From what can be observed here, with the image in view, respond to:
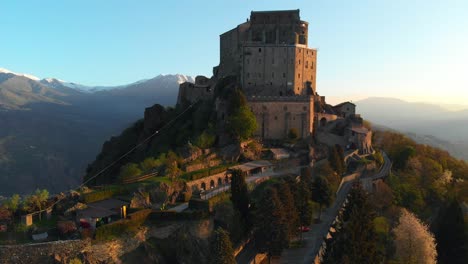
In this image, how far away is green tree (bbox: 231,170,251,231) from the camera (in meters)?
34.3

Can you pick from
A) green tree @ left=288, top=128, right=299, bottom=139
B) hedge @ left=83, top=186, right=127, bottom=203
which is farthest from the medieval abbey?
hedge @ left=83, top=186, right=127, bottom=203

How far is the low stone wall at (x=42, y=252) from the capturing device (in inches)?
923

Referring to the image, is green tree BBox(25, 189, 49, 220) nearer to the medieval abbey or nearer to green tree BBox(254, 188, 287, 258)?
green tree BBox(254, 188, 287, 258)

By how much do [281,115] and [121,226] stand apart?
36288mm

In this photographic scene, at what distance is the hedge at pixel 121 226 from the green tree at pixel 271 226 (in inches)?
358

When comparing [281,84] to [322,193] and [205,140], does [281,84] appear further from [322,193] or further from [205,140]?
[322,193]

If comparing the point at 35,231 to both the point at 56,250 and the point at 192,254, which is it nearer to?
the point at 56,250

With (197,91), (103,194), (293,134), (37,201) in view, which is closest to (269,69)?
(293,134)

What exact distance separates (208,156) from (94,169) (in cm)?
3341

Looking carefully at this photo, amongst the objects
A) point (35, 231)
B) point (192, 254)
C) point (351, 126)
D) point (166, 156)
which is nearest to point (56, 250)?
point (35, 231)

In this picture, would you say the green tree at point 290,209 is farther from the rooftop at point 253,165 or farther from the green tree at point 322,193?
the rooftop at point 253,165

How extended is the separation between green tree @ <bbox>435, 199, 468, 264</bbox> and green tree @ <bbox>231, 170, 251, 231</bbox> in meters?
19.6

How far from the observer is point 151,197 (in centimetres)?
3509

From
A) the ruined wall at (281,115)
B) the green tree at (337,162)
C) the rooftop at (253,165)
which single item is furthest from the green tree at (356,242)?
the ruined wall at (281,115)
